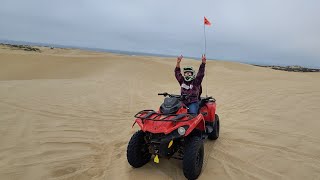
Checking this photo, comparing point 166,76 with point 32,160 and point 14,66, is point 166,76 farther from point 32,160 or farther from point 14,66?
point 32,160

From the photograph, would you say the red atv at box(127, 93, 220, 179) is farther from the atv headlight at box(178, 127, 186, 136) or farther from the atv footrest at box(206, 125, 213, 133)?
the atv footrest at box(206, 125, 213, 133)

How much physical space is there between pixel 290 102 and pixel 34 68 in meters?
16.9

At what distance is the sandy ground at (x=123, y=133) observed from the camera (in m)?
5.37

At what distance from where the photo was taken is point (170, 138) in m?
4.90

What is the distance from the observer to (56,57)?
24.4 m

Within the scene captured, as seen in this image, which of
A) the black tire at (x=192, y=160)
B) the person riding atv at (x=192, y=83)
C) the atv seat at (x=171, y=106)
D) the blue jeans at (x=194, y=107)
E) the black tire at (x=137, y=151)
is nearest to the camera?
the black tire at (x=192, y=160)

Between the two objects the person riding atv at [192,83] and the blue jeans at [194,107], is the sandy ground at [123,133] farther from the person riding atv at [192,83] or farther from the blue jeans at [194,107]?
the person riding atv at [192,83]

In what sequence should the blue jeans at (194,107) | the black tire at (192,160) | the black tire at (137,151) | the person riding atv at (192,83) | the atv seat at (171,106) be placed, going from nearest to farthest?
the black tire at (192,160), the black tire at (137,151), the atv seat at (171,106), the blue jeans at (194,107), the person riding atv at (192,83)

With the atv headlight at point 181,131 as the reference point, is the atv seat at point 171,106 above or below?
above

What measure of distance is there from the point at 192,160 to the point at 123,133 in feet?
10.5

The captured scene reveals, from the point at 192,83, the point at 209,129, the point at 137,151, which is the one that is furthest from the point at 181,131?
Result: the point at 192,83

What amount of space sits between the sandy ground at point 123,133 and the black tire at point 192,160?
0.30 metres

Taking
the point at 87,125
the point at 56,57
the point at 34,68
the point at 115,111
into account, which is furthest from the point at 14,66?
the point at 87,125

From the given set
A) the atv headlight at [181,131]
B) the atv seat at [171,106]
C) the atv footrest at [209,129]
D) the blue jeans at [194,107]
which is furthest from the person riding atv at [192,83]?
the atv headlight at [181,131]
